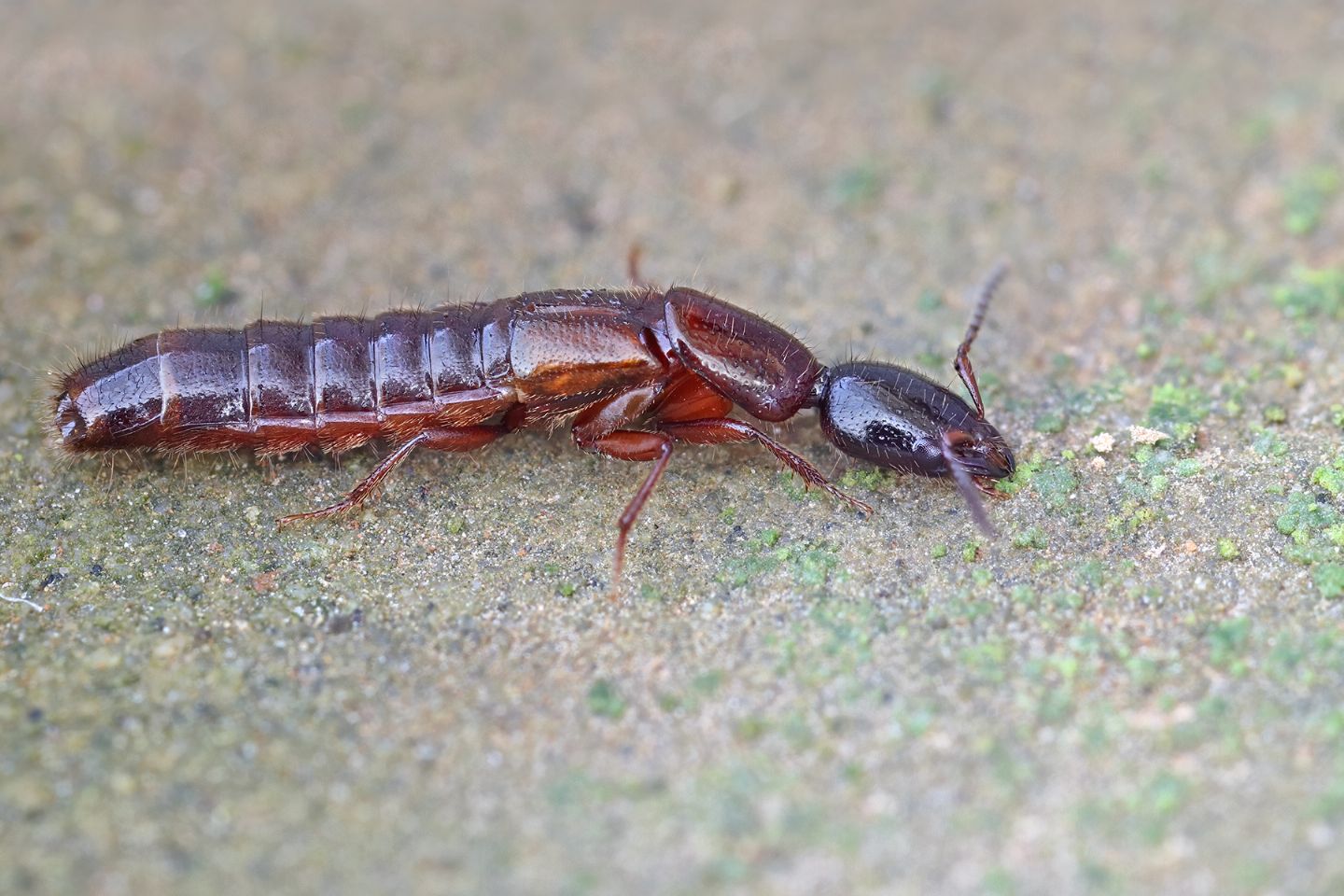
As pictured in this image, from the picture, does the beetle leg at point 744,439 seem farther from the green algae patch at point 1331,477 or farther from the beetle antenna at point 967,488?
the green algae patch at point 1331,477

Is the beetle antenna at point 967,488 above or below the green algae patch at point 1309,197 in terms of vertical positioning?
below

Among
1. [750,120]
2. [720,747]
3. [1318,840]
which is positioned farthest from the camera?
[750,120]

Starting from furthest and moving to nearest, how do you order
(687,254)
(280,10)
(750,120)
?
(280,10) → (750,120) → (687,254)

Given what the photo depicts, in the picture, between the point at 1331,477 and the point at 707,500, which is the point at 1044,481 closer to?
the point at 1331,477

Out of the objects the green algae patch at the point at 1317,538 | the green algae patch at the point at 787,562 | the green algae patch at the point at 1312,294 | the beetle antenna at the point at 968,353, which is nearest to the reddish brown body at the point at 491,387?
the beetle antenna at the point at 968,353

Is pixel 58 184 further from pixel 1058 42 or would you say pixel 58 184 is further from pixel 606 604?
pixel 1058 42

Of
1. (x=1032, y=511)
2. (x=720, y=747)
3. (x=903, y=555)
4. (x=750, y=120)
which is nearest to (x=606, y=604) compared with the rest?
(x=720, y=747)

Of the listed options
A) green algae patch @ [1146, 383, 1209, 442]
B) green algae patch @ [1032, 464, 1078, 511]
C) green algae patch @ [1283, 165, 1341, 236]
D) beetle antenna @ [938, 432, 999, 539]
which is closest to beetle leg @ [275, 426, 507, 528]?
beetle antenna @ [938, 432, 999, 539]

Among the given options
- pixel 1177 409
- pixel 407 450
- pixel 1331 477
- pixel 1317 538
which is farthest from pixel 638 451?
pixel 1331 477
